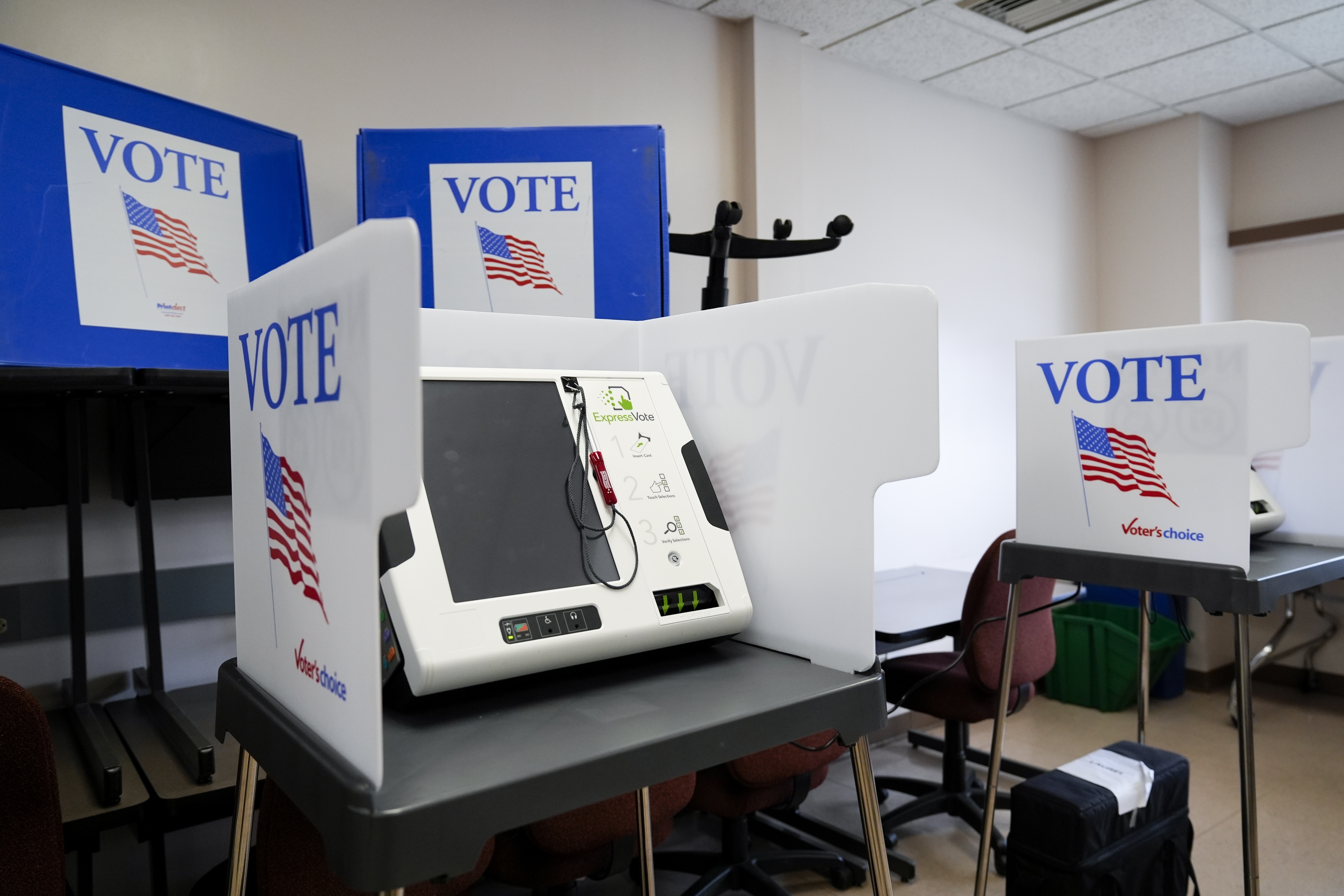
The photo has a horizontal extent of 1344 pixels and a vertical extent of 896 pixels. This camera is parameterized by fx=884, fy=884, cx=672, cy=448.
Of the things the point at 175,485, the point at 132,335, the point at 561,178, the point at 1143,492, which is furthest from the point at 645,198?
the point at 175,485

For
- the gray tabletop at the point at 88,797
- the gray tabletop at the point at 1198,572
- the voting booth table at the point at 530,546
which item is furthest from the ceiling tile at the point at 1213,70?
the gray tabletop at the point at 88,797

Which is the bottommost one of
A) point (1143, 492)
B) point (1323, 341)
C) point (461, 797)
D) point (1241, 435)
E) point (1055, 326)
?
point (461, 797)

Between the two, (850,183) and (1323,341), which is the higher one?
(850,183)

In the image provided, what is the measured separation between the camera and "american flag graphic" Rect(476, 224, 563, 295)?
5.31 feet

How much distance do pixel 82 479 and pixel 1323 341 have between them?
278 cm

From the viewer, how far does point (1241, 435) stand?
1492 mm

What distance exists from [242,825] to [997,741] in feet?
4.61

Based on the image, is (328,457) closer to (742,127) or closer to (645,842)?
(645,842)

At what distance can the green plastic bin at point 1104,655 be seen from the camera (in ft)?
11.5

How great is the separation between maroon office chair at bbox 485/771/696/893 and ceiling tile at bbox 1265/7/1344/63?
3.23m

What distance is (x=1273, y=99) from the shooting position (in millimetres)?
3748

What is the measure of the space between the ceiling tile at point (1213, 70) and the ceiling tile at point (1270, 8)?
15cm

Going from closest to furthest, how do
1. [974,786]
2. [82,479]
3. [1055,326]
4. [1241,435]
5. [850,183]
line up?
[1241,435] < [82,479] < [974,786] < [850,183] < [1055,326]

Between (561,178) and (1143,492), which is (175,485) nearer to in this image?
(561,178)
